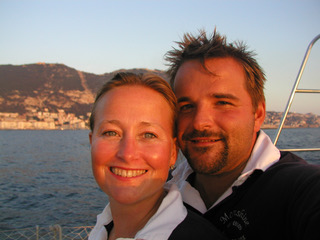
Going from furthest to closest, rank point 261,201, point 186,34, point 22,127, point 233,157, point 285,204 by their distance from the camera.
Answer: point 22,127
point 186,34
point 233,157
point 261,201
point 285,204

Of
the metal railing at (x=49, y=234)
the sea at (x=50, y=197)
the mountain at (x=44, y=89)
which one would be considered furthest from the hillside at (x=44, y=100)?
the metal railing at (x=49, y=234)

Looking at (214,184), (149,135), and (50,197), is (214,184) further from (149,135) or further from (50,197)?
(50,197)

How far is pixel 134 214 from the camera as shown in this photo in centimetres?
168

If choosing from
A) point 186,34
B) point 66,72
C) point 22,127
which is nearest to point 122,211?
point 186,34

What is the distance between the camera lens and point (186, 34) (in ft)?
8.27

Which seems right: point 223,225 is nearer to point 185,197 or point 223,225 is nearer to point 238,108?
point 185,197

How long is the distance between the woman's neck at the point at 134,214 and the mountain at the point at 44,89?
5928 inches

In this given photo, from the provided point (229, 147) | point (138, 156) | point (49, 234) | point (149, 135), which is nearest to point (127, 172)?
point (138, 156)

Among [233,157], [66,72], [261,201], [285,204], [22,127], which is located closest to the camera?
[285,204]

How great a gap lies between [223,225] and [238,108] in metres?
0.84

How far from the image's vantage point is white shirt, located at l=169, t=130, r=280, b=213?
174 centimetres

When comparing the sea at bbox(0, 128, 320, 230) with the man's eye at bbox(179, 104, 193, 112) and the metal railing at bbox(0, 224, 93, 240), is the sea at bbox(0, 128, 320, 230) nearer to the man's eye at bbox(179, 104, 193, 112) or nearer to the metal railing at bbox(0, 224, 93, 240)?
the metal railing at bbox(0, 224, 93, 240)

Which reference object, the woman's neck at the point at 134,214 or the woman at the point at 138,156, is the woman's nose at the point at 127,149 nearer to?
the woman at the point at 138,156

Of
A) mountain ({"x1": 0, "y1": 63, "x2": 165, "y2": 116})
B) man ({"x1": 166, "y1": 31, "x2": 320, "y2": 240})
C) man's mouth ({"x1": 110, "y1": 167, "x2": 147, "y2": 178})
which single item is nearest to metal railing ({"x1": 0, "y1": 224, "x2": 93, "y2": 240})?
man ({"x1": 166, "y1": 31, "x2": 320, "y2": 240})
